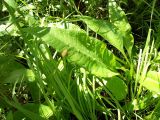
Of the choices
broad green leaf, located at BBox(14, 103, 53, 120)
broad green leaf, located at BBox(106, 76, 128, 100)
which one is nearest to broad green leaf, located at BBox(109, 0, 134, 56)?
broad green leaf, located at BBox(106, 76, 128, 100)

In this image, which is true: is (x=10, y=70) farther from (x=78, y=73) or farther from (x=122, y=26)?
(x=122, y=26)

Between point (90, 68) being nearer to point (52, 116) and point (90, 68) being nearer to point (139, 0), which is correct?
point (52, 116)

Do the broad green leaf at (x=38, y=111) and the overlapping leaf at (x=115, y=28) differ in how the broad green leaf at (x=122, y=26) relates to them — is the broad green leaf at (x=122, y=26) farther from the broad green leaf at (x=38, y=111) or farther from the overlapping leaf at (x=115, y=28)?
the broad green leaf at (x=38, y=111)

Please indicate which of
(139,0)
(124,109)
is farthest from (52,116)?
(139,0)

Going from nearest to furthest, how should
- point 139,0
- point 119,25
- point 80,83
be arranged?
point 80,83, point 119,25, point 139,0

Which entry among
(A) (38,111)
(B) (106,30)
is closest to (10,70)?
(A) (38,111)

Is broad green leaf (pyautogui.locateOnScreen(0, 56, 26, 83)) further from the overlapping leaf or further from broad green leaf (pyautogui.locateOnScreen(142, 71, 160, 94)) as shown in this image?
broad green leaf (pyautogui.locateOnScreen(142, 71, 160, 94))
